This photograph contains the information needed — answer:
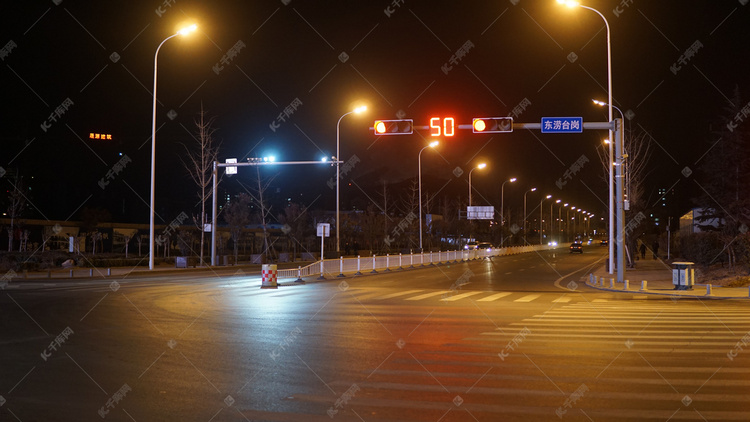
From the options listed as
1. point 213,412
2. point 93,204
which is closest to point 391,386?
point 213,412

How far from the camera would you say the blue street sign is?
84.2 feet

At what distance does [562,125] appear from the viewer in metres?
25.8

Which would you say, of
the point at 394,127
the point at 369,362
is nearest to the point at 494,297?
the point at 394,127

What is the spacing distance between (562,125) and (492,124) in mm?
3166

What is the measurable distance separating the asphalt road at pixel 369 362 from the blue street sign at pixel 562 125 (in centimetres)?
935

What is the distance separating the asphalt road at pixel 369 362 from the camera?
7152mm

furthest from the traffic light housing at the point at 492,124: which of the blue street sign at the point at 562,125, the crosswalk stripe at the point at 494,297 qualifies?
the crosswalk stripe at the point at 494,297

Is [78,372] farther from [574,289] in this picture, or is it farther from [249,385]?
[574,289]

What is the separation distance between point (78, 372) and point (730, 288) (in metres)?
24.7

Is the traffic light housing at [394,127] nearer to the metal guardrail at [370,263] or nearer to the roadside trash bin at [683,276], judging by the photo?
the metal guardrail at [370,263]

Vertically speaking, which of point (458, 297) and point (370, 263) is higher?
point (370, 263)

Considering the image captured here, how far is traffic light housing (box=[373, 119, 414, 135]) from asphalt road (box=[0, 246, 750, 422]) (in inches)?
354

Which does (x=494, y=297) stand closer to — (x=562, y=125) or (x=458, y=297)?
(x=458, y=297)

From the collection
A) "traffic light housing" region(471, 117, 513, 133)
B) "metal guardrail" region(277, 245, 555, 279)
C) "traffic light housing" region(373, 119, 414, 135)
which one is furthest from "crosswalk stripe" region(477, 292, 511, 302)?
"metal guardrail" region(277, 245, 555, 279)
